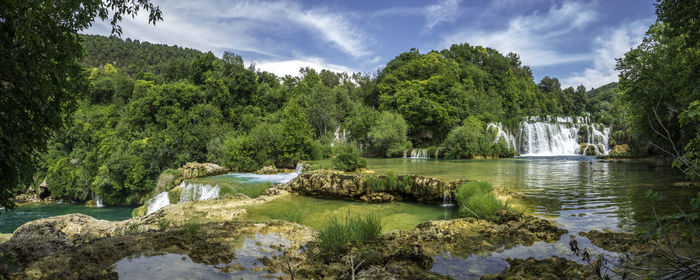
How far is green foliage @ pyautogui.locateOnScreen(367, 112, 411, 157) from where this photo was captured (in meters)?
32.5

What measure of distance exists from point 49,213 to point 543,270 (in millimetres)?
30865

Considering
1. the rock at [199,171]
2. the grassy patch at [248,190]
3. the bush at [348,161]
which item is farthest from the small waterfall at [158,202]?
the bush at [348,161]

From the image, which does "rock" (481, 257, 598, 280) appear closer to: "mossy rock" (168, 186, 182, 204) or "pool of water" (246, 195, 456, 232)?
"pool of water" (246, 195, 456, 232)

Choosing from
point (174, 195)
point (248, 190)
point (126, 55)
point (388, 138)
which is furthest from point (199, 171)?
point (126, 55)

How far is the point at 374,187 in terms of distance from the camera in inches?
437

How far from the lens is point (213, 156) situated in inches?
1110

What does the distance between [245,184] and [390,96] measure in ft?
102

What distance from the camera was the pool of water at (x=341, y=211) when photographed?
827 cm

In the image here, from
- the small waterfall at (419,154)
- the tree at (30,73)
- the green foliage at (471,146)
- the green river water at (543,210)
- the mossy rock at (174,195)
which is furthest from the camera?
the small waterfall at (419,154)

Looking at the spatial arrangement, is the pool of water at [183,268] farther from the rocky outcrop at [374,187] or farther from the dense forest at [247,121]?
the dense forest at [247,121]

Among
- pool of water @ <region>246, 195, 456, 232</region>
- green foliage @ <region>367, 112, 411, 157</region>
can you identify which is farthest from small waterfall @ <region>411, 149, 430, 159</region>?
pool of water @ <region>246, 195, 456, 232</region>

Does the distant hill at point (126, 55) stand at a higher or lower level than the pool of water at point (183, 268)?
higher

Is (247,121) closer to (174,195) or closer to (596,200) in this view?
(174,195)

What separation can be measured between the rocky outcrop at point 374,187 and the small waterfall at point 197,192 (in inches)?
208
